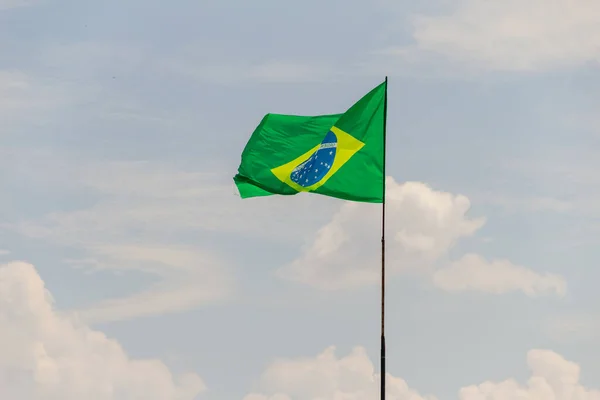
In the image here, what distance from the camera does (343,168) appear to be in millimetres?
56906

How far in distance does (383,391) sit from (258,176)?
13.1m

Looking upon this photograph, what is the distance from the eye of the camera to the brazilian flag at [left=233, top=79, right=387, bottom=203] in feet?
186

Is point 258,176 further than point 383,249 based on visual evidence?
Yes

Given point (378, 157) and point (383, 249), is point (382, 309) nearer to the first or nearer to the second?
point (383, 249)

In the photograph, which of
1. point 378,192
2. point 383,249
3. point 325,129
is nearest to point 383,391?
point 383,249

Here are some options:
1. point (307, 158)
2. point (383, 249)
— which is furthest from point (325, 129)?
point (383, 249)

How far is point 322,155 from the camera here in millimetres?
58000

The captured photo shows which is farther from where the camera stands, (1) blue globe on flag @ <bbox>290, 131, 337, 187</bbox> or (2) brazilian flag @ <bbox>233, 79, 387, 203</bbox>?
(1) blue globe on flag @ <bbox>290, 131, 337, 187</bbox>

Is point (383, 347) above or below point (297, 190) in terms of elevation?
below

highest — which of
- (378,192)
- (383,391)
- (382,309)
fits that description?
(378,192)

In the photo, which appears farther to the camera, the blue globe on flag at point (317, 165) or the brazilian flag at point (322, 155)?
the blue globe on flag at point (317, 165)

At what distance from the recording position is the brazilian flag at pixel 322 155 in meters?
56.8

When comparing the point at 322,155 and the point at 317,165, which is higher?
the point at 322,155

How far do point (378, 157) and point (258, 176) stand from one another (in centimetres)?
621
